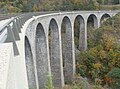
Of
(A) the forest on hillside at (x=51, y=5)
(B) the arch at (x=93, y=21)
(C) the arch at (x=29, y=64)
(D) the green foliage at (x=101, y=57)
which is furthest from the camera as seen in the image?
(A) the forest on hillside at (x=51, y=5)

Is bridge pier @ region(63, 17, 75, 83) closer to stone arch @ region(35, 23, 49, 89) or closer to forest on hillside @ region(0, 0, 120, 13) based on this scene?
stone arch @ region(35, 23, 49, 89)

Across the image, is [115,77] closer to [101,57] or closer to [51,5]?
[101,57]

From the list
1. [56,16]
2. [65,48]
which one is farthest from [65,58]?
[56,16]

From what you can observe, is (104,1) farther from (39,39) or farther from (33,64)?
(33,64)

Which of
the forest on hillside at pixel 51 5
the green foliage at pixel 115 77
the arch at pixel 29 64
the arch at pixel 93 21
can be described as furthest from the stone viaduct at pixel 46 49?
the forest on hillside at pixel 51 5

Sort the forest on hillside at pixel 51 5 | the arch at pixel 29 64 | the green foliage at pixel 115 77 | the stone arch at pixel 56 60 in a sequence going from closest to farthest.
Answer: the arch at pixel 29 64
the stone arch at pixel 56 60
the green foliage at pixel 115 77
the forest on hillside at pixel 51 5

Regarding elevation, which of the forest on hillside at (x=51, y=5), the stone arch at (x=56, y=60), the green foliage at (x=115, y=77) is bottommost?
the green foliage at (x=115, y=77)

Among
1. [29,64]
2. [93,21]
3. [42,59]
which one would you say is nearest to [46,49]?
[42,59]

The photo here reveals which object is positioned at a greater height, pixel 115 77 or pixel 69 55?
pixel 69 55

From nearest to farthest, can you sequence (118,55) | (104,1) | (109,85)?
(109,85) → (118,55) → (104,1)

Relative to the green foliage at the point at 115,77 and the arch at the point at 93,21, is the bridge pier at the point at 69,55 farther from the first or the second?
the arch at the point at 93,21

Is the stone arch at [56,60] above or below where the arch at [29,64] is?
below
